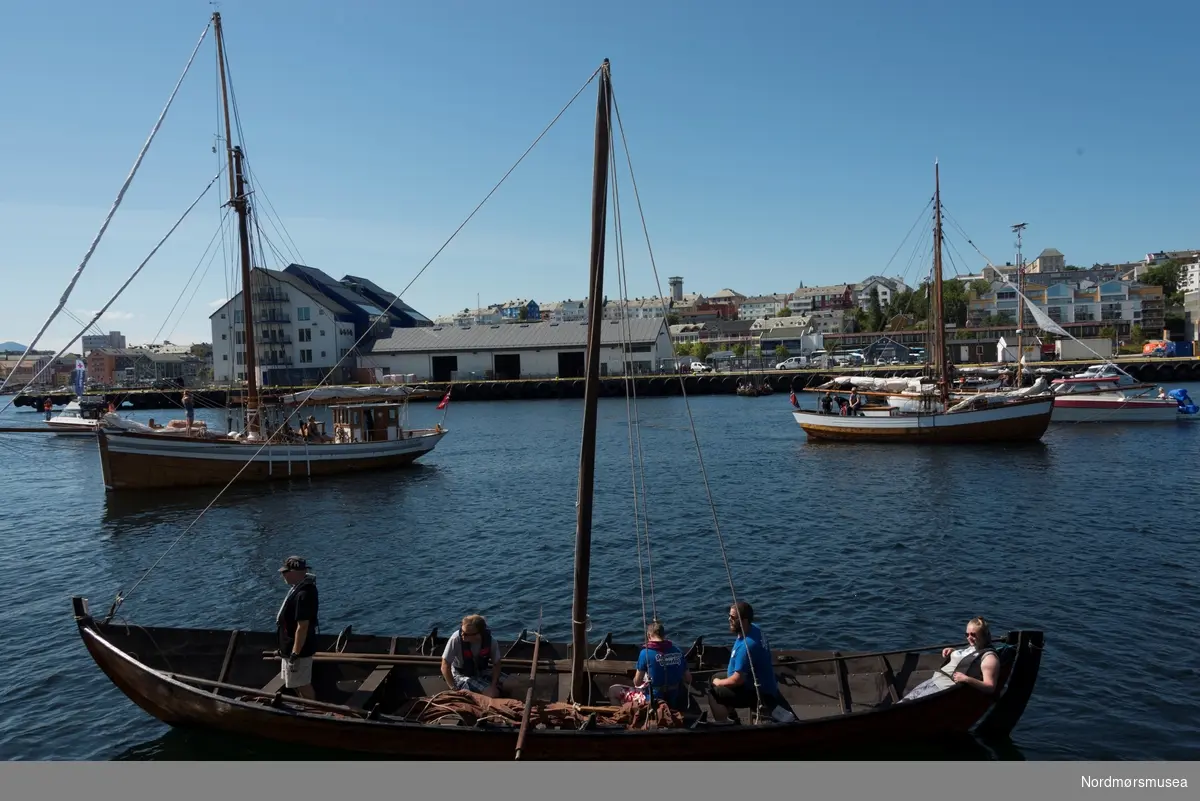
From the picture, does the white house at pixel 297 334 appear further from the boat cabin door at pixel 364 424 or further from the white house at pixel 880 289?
the white house at pixel 880 289

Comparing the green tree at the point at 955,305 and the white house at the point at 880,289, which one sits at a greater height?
the white house at the point at 880,289

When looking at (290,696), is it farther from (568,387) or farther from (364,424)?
(568,387)

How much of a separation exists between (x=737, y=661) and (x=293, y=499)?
2668cm

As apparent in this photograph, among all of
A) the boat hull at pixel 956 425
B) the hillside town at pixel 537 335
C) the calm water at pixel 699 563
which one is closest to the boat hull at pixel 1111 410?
the calm water at pixel 699 563

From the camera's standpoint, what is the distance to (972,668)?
10.6 meters

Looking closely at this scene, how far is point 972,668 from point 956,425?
3593cm

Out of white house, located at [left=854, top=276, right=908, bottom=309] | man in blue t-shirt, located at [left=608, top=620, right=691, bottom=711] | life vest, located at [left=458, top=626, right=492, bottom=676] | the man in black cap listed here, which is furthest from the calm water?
white house, located at [left=854, top=276, right=908, bottom=309]

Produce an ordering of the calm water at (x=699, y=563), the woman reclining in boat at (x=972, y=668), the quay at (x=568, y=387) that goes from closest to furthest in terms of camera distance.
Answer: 1. the woman reclining in boat at (x=972, y=668)
2. the calm water at (x=699, y=563)
3. the quay at (x=568, y=387)

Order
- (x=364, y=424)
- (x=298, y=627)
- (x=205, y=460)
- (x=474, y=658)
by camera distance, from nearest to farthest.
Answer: (x=298, y=627), (x=474, y=658), (x=205, y=460), (x=364, y=424)

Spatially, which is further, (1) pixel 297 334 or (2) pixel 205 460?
(1) pixel 297 334

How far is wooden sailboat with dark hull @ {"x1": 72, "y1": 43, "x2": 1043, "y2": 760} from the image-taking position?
9648 mm

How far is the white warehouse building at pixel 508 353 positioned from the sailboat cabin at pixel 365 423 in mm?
56327

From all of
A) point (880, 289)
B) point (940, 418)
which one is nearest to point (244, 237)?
point (940, 418)

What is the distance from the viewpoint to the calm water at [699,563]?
43.1 ft
